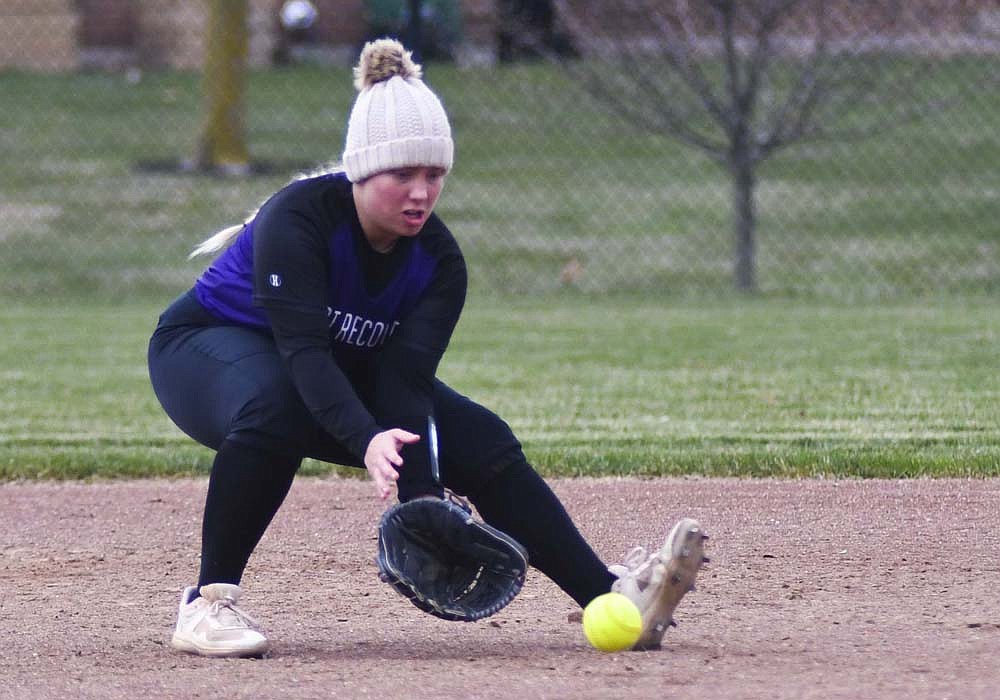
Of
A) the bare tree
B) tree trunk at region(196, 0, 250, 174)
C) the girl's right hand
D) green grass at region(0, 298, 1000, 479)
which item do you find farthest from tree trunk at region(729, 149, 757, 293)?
the girl's right hand

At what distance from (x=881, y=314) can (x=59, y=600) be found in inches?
268

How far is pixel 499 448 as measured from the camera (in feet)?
11.9

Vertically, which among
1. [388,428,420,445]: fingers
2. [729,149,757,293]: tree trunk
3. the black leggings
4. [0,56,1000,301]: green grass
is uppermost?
[388,428,420,445]: fingers

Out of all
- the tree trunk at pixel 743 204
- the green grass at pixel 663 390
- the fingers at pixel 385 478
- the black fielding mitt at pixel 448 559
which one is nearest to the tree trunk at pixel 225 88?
the green grass at pixel 663 390

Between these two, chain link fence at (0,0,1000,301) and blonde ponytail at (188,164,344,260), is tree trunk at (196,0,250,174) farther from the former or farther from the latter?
blonde ponytail at (188,164,344,260)

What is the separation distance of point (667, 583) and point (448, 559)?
0.51m

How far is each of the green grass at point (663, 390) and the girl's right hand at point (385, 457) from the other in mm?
2629

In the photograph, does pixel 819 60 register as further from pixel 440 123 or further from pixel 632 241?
pixel 440 123

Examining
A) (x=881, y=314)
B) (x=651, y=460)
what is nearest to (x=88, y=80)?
(x=881, y=314)

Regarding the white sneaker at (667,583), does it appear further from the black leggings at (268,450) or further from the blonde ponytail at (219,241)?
the blonde ponytail at (219,241)

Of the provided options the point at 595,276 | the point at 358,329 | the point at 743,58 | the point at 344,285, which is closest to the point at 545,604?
the point at 358,329

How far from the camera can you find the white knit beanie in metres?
3.42

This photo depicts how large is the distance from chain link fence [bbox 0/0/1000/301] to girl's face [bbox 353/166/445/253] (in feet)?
24.2

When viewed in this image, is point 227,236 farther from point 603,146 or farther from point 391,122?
point 603,146
